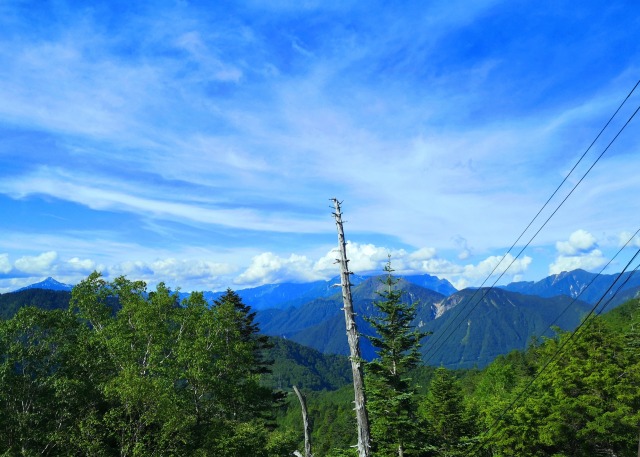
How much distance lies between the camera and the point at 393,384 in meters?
26.2

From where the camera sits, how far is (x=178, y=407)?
26266mm

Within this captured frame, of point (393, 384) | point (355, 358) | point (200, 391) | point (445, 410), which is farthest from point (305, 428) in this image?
point (445, 410)

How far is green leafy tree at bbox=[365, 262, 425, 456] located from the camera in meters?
25.1

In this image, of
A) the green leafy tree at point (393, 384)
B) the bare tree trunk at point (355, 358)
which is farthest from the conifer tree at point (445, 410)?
the bare tree trunk at point (355, 358)

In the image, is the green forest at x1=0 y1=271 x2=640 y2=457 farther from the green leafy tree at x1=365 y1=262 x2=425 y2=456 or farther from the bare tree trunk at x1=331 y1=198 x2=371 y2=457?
the bare tree trunk at x1=331 y1=198 x2=371 y2=457

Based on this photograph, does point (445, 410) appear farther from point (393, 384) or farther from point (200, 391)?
point (200, 391)

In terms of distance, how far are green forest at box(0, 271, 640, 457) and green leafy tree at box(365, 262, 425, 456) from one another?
0.08 m

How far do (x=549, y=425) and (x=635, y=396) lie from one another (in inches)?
266

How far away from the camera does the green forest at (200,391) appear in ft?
74.8

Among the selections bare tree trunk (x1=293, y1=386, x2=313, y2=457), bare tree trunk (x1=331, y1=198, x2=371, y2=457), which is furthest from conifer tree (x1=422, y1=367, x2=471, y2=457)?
bare tree trunk (x1=331, y1=198, x2=371, y2=457)

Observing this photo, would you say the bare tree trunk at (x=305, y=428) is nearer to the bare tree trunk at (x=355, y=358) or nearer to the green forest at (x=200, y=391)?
the bare tree trunk at (x=355, y=358)

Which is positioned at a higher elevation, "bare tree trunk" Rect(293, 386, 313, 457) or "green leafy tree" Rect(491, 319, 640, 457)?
"bare tree trunk" Rect(293, 386, 313, 457)

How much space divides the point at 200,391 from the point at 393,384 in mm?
14159

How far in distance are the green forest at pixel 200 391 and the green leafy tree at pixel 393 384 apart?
0.08 meters
